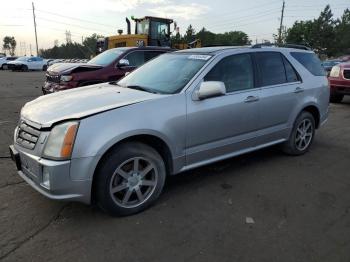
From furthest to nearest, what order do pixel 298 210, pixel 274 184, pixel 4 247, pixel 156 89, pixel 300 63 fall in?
pixel 300 63
pixel 274 184
pixel 156 89
pixel 298 210
pixel 4 247

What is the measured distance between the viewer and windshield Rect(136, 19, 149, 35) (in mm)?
17047

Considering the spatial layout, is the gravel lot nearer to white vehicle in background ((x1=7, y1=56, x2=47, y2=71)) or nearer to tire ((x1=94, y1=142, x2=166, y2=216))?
tire ((x1=94, y1=142, x2=166, y2=216))

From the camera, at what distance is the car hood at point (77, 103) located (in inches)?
142

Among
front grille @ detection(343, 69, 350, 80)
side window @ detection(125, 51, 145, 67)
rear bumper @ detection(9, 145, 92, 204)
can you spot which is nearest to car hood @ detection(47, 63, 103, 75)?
side window @ detection(125, 51, 145, 67)

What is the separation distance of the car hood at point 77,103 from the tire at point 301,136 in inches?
102

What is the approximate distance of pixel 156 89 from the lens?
4.37 m

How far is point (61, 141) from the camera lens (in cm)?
336

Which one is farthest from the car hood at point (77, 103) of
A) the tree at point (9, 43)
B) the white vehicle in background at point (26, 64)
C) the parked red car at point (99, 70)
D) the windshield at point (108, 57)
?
the tree at point (9, 43)

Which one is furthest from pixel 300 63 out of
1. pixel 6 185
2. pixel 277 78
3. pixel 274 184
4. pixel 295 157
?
pixel 6 185

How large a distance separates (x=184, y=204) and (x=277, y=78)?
242 centimetres

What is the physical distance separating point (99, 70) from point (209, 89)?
532 centimetres

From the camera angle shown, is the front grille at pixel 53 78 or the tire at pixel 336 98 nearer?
the front grille at pixel 53 78

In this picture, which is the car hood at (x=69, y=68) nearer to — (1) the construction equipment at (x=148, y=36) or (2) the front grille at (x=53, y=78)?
(2) the front grille at (x=53, y=78)

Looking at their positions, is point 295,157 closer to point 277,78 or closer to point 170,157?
point 277,78
